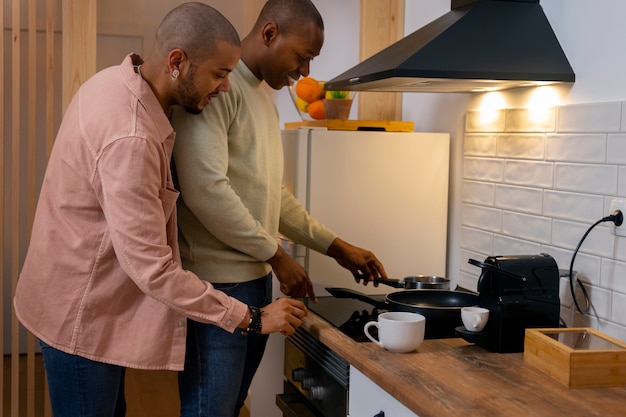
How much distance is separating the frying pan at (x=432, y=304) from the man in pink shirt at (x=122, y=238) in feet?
1.17

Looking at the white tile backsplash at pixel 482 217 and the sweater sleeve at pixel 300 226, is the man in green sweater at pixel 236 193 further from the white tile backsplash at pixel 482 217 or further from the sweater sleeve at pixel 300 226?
the white tile backsplash at pixel 482 217

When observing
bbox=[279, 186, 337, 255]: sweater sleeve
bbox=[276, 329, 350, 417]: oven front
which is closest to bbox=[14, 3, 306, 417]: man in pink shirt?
bbox=[276, 329, 350, 417]: oven front

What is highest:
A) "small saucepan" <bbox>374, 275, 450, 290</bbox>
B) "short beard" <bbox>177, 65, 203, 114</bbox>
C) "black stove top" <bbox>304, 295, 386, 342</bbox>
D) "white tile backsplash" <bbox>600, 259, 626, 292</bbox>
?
"short beard" <bbox>177, 65, 203, 114</bbox>

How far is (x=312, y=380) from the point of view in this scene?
217 cm

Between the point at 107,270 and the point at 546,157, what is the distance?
3.87 feet

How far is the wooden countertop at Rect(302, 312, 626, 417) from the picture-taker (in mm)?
1447

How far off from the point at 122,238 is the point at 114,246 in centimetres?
3

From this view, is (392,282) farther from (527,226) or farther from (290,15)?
(290,15)

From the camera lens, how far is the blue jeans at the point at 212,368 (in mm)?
1936

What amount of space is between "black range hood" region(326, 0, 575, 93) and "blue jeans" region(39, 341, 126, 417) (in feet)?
3.22

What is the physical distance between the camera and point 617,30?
1914mm

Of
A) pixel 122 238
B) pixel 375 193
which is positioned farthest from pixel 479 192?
pixel 122 238

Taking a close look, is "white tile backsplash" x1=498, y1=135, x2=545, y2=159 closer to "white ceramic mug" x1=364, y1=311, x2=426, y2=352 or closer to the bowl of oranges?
the bowl of oranges

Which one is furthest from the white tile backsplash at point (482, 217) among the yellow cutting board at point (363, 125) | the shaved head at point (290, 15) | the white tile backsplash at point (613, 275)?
the shaved head at point (290, 15)
